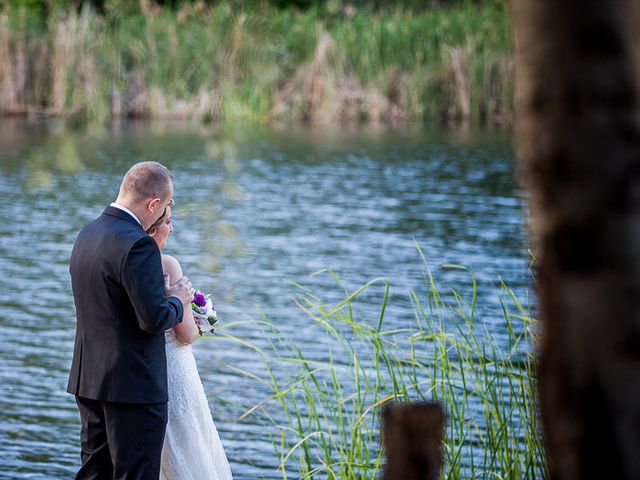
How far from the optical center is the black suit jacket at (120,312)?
433 cm

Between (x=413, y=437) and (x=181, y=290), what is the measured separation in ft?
8.89

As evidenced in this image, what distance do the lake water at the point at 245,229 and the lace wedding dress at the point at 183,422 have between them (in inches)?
68.1

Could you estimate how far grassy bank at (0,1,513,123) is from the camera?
99.0 feet

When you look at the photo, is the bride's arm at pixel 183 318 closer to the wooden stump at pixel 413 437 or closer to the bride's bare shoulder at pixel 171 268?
the bride's bare shoulder at pixel 171 268

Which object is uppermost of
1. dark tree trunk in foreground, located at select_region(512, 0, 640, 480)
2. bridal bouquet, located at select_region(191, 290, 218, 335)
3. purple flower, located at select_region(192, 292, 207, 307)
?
dark tree trunk in foreground, located at select_region(512, 0, 640, 480)

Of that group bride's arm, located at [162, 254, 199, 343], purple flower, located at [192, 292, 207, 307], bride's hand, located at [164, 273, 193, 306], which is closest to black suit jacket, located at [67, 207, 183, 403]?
bride's hand, located at [164, 273, 193, 306]

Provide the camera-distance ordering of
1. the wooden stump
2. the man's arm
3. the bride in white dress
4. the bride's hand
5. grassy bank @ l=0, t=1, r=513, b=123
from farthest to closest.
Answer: grassy bank @ l=0, t=1, r=513, b=123 → the bride in white dress → the bride's hand → the man's arm → the wooden stump

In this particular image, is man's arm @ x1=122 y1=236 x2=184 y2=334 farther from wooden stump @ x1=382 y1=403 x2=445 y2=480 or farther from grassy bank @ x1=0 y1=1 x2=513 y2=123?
grassy bank @ x1=0 y1=1 x2=513 y2=123

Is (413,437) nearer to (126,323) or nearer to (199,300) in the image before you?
(126,323)

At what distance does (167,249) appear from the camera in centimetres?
1505

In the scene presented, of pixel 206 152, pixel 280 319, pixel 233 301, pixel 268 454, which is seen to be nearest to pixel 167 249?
pixel 233 301

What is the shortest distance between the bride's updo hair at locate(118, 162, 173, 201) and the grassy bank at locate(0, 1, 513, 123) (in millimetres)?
25565

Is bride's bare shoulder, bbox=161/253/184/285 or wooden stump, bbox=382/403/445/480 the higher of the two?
wooden stump, bbox=382/403/445/480

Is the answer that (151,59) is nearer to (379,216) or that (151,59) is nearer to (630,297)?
(379,216)
